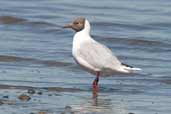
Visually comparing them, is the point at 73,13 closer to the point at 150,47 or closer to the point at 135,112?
the point at 150,47

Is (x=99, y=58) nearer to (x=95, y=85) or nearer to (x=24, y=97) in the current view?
(x=95, y=85)

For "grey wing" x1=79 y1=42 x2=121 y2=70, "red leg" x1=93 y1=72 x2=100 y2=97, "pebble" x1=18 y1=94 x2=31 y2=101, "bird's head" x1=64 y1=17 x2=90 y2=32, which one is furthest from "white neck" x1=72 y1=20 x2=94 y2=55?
"pebble" x1=18 y1=94 x2=31 y2=101

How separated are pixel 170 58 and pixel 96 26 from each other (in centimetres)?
412

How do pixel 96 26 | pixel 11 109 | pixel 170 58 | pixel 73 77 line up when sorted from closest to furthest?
pixel 11 109 < pixel 73 77 < pixel 170 58 < pixel 96 26

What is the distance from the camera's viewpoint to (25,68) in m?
12.5

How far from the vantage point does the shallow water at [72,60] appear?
9.86 m

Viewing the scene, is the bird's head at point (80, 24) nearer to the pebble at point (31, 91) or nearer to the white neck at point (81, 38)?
the white neck at point (81, 38)

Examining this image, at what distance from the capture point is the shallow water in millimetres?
9859

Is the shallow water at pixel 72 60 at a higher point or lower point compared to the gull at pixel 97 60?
lower

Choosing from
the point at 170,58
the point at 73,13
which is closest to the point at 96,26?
the point at 73,13

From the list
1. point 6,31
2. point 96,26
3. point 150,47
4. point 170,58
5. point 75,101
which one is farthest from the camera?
point 96,26

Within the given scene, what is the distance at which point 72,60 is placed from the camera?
13633 millimetres

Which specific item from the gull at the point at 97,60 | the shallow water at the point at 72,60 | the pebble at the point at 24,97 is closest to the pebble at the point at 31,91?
the shallow water at the point at 72,60

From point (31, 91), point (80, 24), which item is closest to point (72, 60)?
point (80, 24)
